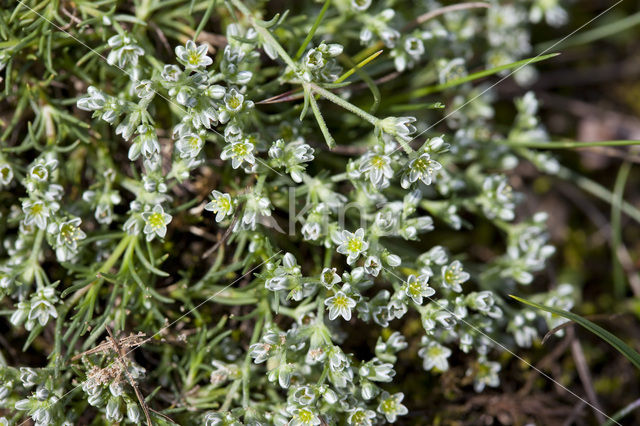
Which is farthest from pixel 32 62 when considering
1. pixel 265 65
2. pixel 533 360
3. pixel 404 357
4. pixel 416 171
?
pixel 533 360

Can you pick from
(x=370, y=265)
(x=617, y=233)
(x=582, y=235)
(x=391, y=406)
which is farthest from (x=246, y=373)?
(x=582, y=235)

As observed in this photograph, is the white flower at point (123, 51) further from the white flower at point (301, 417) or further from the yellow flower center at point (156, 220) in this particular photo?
the white flower at point (301, 417)

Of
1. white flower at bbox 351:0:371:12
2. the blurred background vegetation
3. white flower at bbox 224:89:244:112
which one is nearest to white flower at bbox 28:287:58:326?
white flower at bbox 224:89:244:112

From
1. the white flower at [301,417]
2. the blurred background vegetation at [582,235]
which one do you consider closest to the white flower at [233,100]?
the white flower at [301,417]

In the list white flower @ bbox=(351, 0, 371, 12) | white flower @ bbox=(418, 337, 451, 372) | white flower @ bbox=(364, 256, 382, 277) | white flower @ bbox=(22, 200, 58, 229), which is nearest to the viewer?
white flower @ bbox=(364, 256, 382, 277)

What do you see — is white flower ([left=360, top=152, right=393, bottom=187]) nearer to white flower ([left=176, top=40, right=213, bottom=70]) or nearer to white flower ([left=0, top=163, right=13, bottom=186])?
white flower ([left=176, top=40, right=213, bottom=70])

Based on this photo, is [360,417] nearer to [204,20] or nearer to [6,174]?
[204,20]
